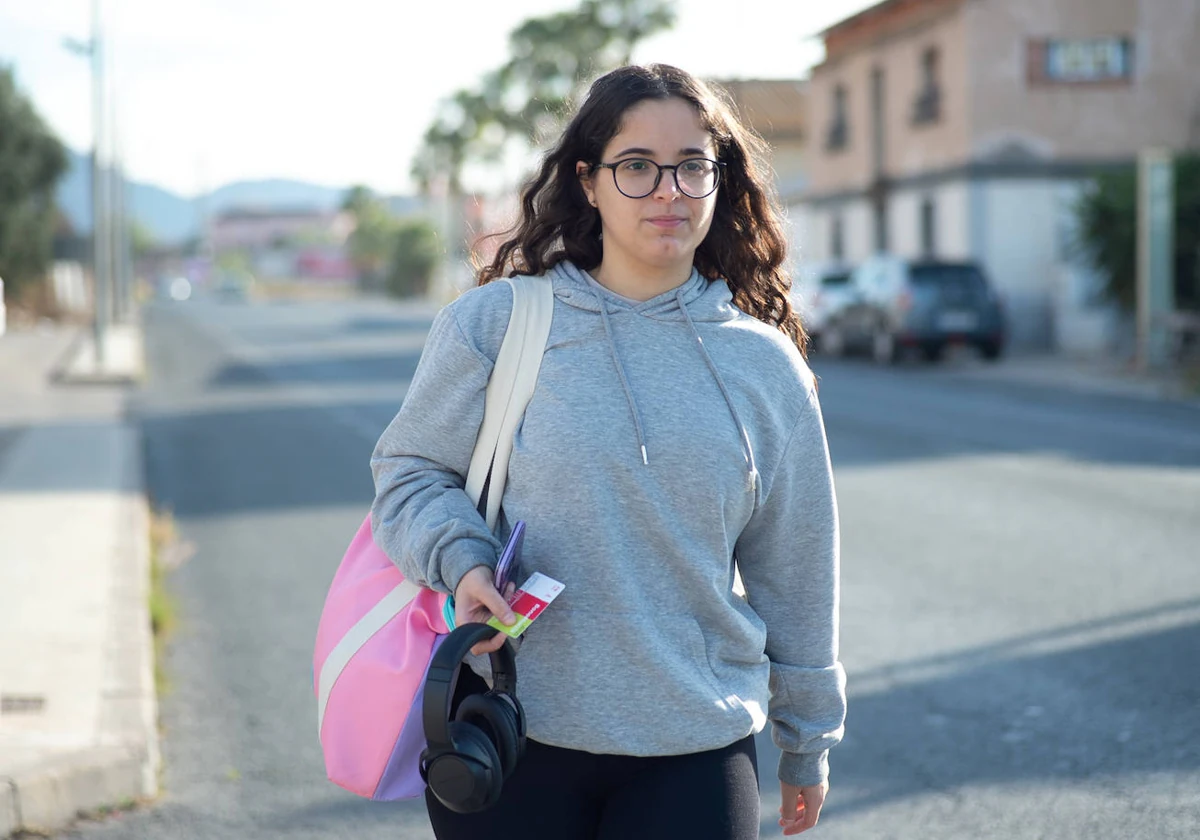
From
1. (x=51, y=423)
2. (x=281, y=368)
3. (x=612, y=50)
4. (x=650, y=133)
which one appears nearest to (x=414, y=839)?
(x=650, y=133)

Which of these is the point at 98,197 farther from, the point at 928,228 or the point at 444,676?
the point at 444,676

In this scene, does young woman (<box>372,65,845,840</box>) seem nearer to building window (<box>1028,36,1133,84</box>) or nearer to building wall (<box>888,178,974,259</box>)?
building wall (<box>888,178,974,259</box>)

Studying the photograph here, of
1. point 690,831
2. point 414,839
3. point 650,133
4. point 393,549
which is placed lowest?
point 414,839

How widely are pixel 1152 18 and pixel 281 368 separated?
1744 cm

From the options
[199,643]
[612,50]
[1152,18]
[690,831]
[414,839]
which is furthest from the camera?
[612,50]

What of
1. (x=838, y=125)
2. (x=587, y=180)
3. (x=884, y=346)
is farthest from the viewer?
(x=838, y=125)

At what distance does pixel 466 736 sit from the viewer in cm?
216

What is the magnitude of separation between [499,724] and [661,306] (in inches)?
28.0

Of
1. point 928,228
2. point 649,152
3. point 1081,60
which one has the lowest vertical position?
point 649,152

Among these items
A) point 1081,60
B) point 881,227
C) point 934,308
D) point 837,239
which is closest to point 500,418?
point 934,308

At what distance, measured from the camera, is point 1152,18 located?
96.0 ft

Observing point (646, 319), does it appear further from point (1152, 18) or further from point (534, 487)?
point (1152, 18)

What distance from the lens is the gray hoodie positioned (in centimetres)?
233

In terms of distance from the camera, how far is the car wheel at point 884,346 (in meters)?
23.7
